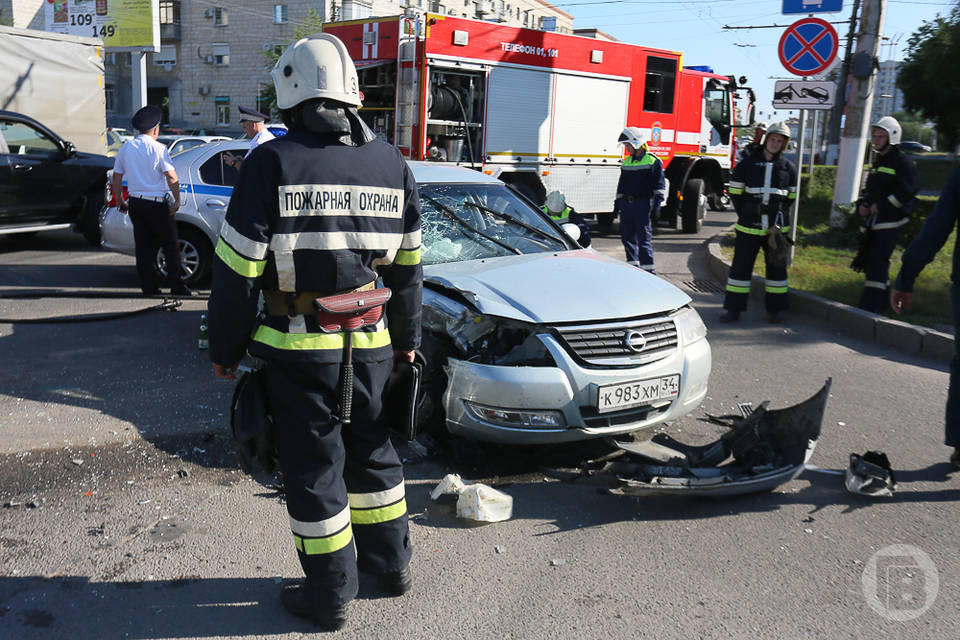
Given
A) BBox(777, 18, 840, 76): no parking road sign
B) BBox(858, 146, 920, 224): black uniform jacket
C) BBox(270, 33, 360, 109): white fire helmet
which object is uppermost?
BBox(777, 18, 840, 76): no parking road sign

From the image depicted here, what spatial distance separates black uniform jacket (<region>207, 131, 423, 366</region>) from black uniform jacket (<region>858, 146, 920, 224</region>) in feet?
21.0

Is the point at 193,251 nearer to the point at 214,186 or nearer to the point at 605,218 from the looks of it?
the point at 214,186

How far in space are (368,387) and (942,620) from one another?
2.34m

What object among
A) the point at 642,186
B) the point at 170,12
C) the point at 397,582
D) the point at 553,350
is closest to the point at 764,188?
the point at 642,186

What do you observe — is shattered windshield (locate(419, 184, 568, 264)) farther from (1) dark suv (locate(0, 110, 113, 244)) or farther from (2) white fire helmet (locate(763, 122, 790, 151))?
(1) dark suv (locate(0, 110, 113, 244))

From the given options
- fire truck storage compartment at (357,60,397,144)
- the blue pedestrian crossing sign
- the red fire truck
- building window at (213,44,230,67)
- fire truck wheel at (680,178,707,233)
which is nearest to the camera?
the blue pedestrian crossing sign

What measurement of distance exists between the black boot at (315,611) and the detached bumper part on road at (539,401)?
4.53ft

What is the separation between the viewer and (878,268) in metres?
8.12

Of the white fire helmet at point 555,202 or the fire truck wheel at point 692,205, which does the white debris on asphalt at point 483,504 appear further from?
the fire truck wheel at point 692,205

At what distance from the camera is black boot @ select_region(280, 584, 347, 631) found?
294cm

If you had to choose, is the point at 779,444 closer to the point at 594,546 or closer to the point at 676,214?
the point at 594,546

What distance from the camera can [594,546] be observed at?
369cm

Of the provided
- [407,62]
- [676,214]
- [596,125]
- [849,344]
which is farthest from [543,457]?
[676,214]

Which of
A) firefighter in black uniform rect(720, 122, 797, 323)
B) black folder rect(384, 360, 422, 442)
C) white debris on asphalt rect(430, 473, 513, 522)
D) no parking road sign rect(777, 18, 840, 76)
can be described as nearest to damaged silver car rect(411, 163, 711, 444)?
white debris on asphalt rect(430, 473, 513, 522)
